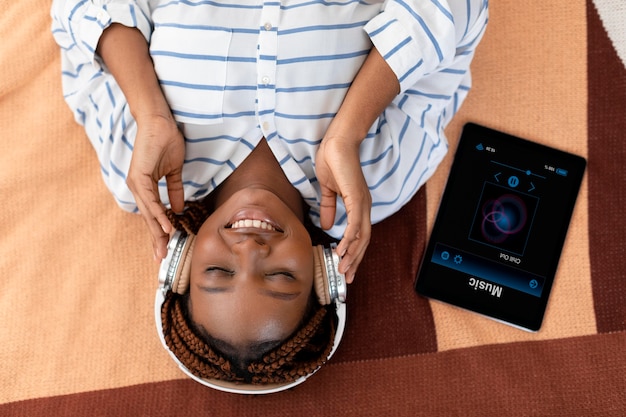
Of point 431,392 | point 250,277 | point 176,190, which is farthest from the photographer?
point 431,392

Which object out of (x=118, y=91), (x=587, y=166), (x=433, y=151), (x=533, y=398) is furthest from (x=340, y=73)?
(x=533, y=398)

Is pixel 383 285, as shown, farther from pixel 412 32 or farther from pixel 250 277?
pixel 412 32

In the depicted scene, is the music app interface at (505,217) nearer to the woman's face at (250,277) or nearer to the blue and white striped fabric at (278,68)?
the blue and white striped fabric at (278,68)

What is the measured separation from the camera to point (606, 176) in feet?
3.57

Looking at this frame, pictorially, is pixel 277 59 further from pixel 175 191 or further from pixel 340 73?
pixel 175 191

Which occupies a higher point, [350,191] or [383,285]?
[350,191]

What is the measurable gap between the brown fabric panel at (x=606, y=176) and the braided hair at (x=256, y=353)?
1.59 ft

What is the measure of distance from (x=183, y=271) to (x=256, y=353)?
16cm

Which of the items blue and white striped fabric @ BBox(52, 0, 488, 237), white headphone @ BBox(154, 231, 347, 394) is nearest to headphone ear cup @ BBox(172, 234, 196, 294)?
white headphone @ BBox(154, 231, 347, 394)

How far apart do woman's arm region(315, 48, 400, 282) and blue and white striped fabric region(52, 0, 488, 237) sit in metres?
0.02

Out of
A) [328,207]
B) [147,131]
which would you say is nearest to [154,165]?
[147,131]

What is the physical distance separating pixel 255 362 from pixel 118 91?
488 mm

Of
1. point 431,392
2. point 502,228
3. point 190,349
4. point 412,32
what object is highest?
point 412,32

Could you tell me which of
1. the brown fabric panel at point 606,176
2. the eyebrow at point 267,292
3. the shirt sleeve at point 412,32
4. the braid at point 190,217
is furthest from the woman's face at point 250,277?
the brown fabric panel at point 606,176
